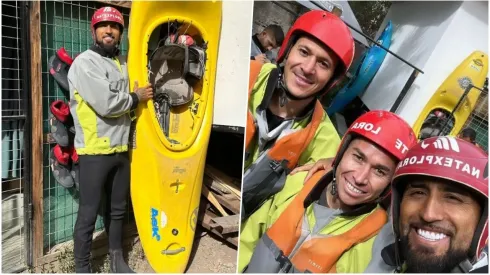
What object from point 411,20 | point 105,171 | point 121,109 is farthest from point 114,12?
point 411,20

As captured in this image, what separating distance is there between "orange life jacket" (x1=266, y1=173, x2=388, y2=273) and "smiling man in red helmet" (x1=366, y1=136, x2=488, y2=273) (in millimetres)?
179

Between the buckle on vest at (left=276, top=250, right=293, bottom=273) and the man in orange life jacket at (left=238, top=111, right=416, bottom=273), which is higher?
the man in orange life jacket at (left=238, top=111, right=416, bottom=273)

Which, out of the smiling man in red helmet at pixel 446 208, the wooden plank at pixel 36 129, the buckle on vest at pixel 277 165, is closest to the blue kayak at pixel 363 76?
the buckle on vest at pixel 277 165

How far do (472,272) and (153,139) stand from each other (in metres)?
1.87

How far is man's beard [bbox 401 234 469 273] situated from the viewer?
146cm

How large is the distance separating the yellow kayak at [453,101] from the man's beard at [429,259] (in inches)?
39.8

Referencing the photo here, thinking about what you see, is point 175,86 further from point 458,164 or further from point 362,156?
point 458,164

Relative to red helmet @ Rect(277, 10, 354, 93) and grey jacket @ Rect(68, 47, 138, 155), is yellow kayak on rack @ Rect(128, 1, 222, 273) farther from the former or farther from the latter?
red helmet @ Rect(277, 10, 354, 93)

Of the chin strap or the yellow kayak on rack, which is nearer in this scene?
the chin strap

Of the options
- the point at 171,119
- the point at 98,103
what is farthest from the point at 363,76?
the point at 98,103

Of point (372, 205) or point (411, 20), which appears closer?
point (372, 205)

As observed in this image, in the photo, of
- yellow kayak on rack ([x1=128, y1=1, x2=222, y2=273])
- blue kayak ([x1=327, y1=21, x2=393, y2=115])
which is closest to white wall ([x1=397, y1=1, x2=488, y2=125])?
blue kayak ([x1=327, y1=21, x2=393, y2=115])

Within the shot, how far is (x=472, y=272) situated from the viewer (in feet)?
4.91

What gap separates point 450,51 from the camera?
2359 millimetres
